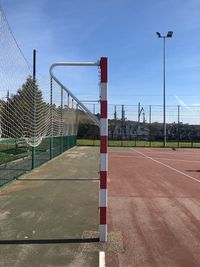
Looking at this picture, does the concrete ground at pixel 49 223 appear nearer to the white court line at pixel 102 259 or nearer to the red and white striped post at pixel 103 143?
the white court line at pixel 102 259

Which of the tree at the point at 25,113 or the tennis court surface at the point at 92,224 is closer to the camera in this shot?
the tennis court surface at the point at 92,224

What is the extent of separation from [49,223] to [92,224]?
0.70 meters

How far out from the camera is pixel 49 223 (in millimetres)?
7195

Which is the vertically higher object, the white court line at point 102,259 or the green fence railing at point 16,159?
the green fence railing at point 16,159

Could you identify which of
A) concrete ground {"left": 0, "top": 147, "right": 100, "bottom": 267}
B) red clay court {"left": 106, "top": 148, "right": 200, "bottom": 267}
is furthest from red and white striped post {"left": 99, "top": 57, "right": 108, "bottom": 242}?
red clay court {"left": 106, "top": 148, "right": 200, "bottom": 267}

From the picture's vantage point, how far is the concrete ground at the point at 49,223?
5.51 m

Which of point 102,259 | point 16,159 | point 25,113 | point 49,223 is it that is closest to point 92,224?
point 49,223

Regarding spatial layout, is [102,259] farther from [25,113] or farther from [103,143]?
[25,113]

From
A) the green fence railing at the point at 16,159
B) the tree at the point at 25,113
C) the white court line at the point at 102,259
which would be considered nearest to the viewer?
the white court line at the point at 102,259

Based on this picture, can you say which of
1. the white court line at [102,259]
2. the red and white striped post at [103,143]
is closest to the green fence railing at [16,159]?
the red and white striped post at [103,143]

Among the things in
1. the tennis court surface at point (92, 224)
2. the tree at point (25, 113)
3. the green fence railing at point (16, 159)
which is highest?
the tree at point (25, 113)

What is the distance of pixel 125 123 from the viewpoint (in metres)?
57.9

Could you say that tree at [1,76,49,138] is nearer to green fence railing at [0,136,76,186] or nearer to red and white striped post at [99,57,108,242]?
green fence railing at [0,136,76,186]

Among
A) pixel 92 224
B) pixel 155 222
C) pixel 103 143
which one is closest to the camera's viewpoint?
pixel 103 143
